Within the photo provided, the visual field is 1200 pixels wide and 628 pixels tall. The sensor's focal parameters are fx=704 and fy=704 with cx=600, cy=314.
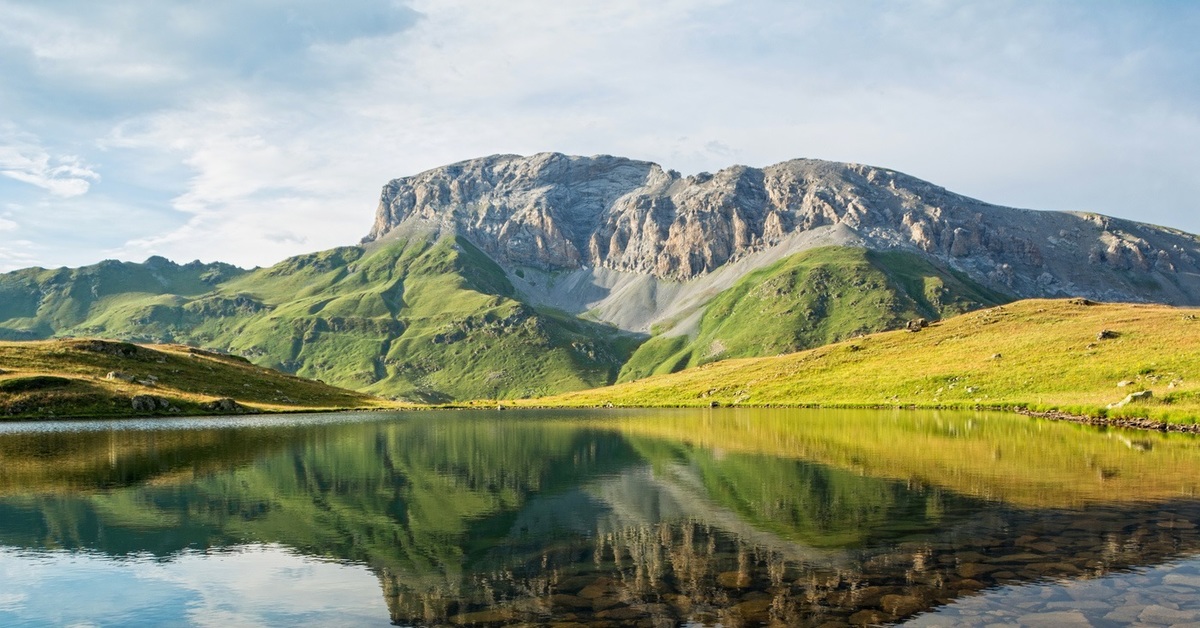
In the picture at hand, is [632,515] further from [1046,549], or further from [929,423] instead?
[929,423]

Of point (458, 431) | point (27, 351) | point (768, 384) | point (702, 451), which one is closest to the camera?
point (702, 451)

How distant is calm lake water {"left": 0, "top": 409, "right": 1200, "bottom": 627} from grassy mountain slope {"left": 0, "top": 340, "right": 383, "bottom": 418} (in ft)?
226

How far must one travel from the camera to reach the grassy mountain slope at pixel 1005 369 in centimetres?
8612

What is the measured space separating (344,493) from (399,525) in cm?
1120

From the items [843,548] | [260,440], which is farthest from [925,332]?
[843,548]

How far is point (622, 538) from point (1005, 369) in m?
108

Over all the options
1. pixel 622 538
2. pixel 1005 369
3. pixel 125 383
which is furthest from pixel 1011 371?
pixel 125 383

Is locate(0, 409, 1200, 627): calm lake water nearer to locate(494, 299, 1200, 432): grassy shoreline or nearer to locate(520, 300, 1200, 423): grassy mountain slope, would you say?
locate(494, 299, 1200, 432): grassy shoreline

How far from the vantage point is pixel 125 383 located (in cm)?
13262

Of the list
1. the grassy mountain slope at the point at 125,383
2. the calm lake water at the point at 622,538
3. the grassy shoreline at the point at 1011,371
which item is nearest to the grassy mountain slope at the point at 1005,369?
the grassy shoreline at the point at 1011,371

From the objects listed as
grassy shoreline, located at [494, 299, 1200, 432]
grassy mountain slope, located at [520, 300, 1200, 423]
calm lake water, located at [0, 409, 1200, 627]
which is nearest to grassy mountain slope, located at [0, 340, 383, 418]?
calm lake water, located at [0, 409, 1200, 627]

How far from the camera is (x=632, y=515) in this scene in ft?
115

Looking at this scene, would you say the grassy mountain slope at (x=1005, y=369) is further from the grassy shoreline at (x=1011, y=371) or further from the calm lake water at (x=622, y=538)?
the calm lake water at (x=622, y=538)

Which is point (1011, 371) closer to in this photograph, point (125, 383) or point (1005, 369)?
point (1005, 369)
